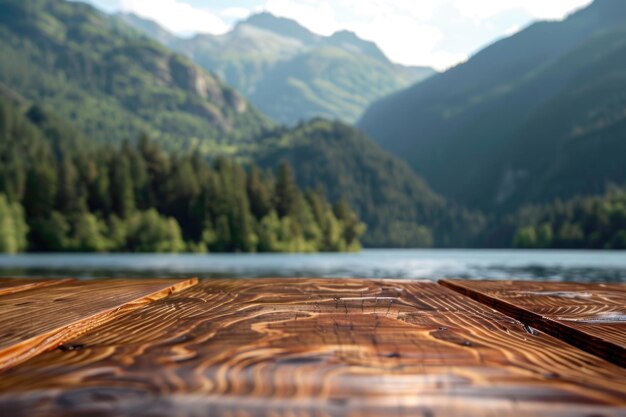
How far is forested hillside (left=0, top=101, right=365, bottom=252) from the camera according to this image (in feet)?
312

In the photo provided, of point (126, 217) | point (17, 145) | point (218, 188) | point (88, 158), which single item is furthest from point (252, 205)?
point (17, 145)

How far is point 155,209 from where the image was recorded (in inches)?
4274

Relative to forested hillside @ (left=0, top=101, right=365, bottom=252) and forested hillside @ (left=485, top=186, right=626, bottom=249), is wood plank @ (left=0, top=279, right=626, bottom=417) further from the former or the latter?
forested hillside @ (left=485, top=186, right=626, bottom=249)

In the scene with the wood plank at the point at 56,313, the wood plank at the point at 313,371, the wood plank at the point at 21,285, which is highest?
the wood plank at the point at 21,285

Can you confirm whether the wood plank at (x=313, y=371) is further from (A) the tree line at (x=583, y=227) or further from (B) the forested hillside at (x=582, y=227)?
(A) the tree line at (x=583, y=227)

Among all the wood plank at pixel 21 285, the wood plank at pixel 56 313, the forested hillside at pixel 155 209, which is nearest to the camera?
the wood plank at pixel 56 313

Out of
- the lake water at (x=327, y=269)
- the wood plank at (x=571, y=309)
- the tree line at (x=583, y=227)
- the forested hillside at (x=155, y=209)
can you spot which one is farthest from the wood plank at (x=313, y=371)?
the tree line at (x=583, y=227)

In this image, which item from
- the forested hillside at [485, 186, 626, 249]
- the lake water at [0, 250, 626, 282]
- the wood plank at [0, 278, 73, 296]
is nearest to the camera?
the wood plank at [0, 278, 73, 296]

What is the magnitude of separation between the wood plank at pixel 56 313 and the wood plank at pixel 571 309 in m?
2.05

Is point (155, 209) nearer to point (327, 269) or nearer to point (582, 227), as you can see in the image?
point (327, 269)

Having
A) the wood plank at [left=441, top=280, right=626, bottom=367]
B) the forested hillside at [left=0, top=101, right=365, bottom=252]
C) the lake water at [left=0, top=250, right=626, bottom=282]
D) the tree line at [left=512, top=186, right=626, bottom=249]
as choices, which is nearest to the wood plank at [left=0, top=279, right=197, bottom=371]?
the wood plank at [left=441, top=280, right=626, bottom=367]

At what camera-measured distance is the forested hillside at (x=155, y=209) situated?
95000 mm

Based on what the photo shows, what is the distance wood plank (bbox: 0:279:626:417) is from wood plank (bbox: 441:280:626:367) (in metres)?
0.09

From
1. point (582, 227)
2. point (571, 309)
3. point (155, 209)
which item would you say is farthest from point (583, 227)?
point (571, 309)
